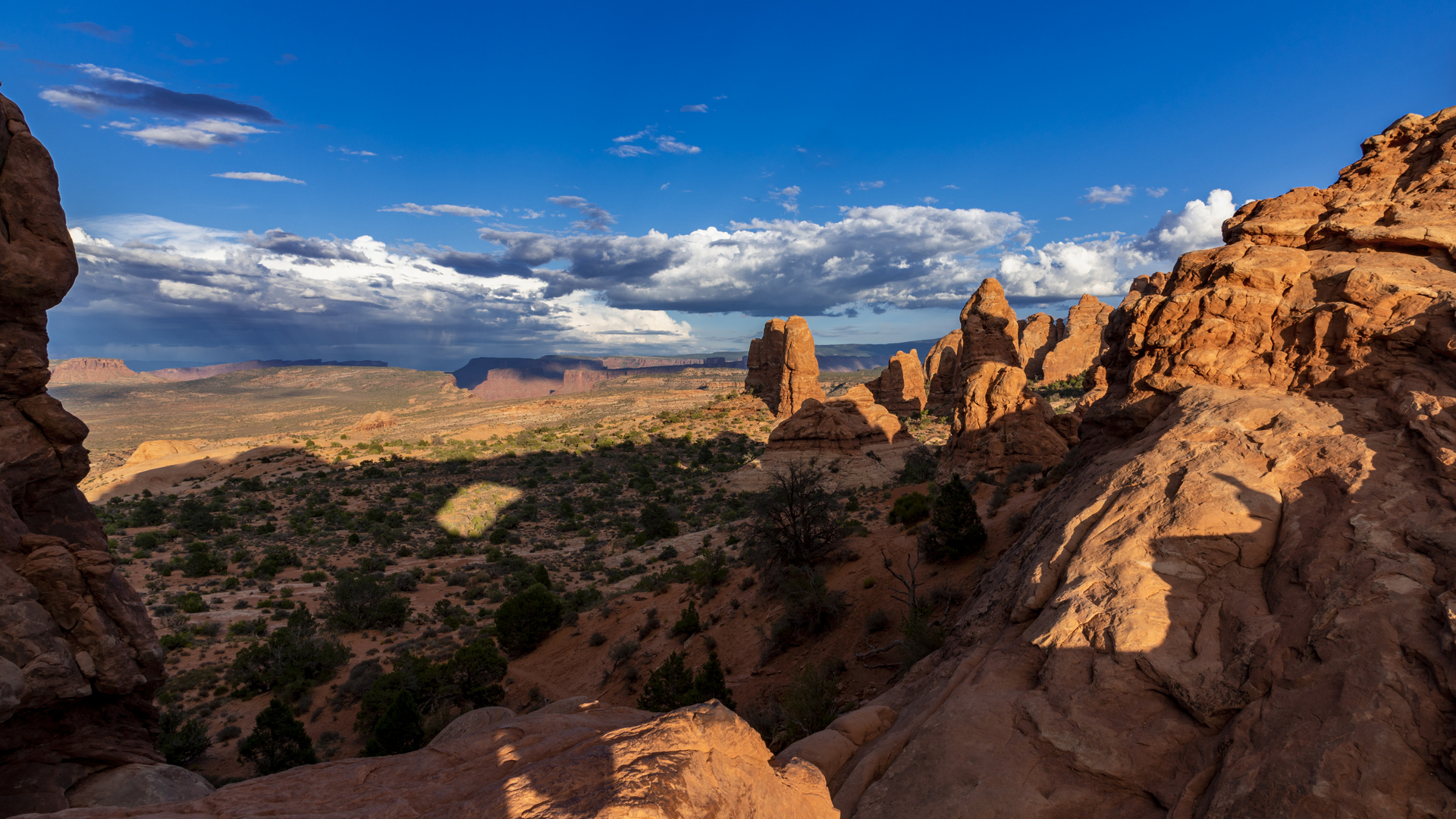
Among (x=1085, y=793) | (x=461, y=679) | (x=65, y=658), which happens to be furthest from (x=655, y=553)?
(x=1085, y=793)

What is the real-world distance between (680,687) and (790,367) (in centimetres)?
6254

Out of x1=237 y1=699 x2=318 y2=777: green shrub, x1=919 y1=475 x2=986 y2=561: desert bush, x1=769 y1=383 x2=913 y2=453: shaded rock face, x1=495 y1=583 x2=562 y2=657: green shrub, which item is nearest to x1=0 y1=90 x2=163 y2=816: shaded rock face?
x1=237 y1=699 x2=318 y2=777: green shrub

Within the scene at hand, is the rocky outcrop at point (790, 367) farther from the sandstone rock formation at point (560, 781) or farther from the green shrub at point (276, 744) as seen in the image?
the sandstone rock formation at point (560, 781)

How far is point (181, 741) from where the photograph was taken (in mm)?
14828

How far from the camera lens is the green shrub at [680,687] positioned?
14414 millimetres

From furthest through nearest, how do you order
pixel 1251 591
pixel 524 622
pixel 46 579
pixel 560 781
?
pixel 524 622 → pixel 46 579 → pixel 1251 591 → pixel 560 781

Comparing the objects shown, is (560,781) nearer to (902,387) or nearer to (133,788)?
(133,788)

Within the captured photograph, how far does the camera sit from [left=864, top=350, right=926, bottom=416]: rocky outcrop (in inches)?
3233

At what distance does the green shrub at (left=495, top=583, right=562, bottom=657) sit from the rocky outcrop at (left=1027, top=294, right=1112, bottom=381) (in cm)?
8859

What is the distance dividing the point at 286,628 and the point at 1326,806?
27968 mm

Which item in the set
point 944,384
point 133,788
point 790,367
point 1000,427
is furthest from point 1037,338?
point 133,788

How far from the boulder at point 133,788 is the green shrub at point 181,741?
759 cm

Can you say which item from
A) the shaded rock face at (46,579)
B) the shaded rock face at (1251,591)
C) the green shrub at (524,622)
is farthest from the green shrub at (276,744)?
the shaded rock face at (1251,591)

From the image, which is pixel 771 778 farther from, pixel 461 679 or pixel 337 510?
pixel 337 510
